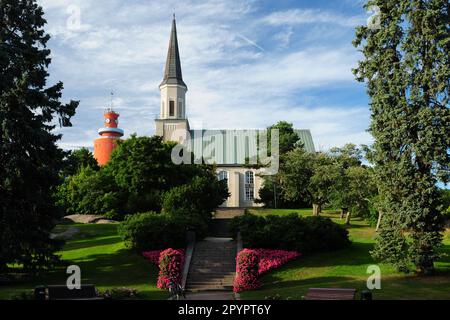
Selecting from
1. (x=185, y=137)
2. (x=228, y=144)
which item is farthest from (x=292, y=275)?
(x=228, y=144)

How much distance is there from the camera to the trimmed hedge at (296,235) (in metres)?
27.2

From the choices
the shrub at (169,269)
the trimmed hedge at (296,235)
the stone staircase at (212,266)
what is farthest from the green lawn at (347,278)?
the shrub at (169,269)

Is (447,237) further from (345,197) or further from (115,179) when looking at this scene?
(115,179)

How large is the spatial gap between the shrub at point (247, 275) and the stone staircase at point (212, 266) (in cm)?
78

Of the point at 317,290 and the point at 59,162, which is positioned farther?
the point at 59,162

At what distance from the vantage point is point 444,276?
22125 mm

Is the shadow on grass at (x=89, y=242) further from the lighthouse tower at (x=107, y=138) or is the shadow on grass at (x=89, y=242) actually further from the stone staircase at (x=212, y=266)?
the lighthouse tower at (x=107, y=138)

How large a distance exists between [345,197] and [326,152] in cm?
737

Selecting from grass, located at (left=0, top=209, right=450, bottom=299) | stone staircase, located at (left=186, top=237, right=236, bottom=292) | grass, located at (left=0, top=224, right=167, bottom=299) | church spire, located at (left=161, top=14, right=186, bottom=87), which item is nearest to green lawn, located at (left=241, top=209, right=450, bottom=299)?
grass, located at (left=0, top=209, right=450, bottom=299)

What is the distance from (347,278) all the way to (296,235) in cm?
500

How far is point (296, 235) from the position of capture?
27234mm

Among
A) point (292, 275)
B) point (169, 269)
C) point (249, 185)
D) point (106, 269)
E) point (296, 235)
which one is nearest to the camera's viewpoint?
point (169, 269)

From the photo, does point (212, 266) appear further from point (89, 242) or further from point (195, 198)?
point (89, 242)
